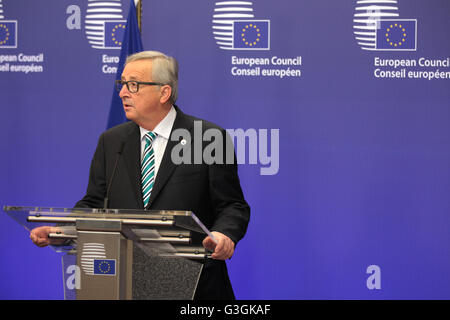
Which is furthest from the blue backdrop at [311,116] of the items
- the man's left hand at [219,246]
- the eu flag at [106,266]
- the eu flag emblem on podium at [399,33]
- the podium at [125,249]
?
the eu flag at [106,266]

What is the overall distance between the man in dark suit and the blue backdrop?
1754 millimetres

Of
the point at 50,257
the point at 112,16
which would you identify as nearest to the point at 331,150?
the point at 112,16

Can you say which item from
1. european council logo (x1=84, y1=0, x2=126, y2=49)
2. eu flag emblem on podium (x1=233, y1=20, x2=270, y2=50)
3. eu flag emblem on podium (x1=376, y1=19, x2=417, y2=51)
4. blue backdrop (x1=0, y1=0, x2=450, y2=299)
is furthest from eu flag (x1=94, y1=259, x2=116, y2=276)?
eu flag emblem on podium (x1=376, y1=19, x2=417, y2=51)

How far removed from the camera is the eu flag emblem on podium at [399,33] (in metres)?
4.37

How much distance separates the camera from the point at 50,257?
4707 mm

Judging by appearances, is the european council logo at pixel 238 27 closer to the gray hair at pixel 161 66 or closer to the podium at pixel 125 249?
the gray hair at pixel 161 66

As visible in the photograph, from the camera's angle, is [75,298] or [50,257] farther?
[50,257]

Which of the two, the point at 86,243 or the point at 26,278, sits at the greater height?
the point at 86,243

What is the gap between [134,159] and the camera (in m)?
2.64

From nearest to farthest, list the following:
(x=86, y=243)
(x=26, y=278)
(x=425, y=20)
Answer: (x=86, y=243)
(x=425, y=20)
(x=26, y=278)

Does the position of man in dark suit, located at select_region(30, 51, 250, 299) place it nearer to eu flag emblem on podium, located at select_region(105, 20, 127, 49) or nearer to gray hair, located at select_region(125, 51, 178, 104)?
gray hair, located at select_region(125, 51, 178, 104)

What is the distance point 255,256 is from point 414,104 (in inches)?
63.9

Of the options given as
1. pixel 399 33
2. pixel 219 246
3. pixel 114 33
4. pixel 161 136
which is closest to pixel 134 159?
pixel 161 136

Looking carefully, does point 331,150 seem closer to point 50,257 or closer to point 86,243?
point 50,257
